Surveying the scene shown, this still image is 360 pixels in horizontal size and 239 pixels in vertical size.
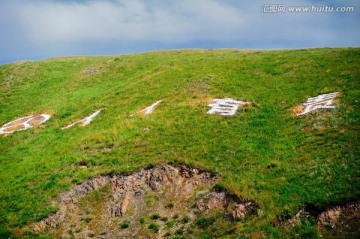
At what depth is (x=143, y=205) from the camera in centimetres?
2508

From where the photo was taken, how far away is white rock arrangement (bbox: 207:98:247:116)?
36.5m

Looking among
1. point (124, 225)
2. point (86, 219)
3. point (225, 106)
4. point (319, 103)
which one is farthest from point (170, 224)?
point (319, 103)

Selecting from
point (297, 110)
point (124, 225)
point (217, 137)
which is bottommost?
point (124, 225)

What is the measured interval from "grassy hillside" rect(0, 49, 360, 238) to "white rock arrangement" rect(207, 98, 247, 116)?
1040 mm

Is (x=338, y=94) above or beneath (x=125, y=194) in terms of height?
above

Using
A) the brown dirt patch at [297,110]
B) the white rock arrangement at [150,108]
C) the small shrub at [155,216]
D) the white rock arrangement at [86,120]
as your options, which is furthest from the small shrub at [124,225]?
the white rock arrangement at [86,120]

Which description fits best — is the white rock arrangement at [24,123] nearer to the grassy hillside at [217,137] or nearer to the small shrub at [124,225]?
the grassy hillside at [217,137]

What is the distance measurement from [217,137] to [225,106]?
23.5 ft

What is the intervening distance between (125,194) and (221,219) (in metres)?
8.02

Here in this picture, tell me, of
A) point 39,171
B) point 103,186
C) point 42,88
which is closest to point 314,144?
point 103,186

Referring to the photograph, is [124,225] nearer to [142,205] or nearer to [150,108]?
[142,205]

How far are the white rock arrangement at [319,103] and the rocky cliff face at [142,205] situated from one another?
13741mm

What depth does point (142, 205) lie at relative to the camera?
82.3 feet

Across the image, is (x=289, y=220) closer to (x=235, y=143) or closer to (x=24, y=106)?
(x=235, y=143)
